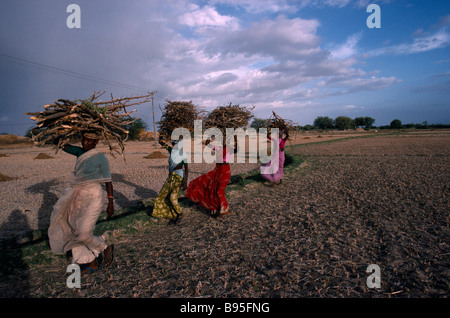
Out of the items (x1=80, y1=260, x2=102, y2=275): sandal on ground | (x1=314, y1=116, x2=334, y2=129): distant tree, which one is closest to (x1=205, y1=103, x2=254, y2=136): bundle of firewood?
(x1=80, y1=260, x2=102, y2=275): sandal on ground

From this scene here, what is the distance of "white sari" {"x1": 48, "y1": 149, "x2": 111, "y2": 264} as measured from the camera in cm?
358

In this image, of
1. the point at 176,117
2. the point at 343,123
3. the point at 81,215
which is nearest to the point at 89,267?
the point at 81,215

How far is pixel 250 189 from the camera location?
878 cm

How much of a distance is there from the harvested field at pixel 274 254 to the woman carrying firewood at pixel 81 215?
40 cm

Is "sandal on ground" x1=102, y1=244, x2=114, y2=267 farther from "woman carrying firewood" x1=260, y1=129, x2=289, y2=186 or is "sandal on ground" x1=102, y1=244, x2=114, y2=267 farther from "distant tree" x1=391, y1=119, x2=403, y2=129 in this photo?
"distant tree" x1=391, y1=119, x2=403, y2=129

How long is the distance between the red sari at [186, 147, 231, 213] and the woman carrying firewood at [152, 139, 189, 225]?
66 centimetres

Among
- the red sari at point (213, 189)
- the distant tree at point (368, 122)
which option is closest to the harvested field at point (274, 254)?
the red sari at point (213, 189)

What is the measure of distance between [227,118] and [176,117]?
1459mm

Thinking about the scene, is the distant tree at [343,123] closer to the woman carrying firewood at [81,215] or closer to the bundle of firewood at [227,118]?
the bundle of firewood at [227,118]

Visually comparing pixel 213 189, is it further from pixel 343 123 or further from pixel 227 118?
pixel 343 123

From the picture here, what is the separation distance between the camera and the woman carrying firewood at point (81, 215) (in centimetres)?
359

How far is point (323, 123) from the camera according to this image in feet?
436
